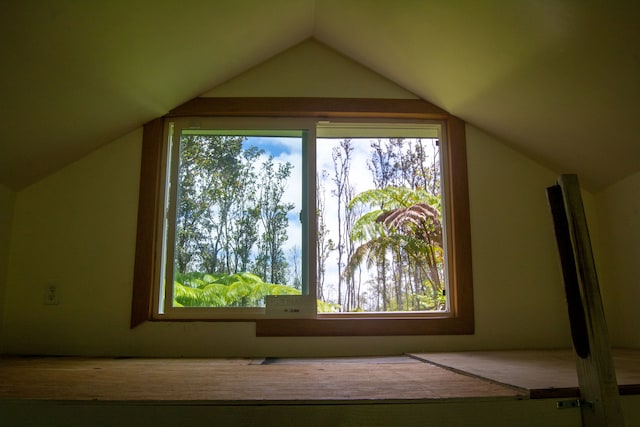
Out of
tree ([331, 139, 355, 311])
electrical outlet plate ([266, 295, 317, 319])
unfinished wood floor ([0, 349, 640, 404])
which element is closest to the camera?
unfinished wood floor ([0, 349, 640, 404])

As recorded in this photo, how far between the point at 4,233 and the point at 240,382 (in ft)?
5.75

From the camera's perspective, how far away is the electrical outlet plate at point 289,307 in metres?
2.64

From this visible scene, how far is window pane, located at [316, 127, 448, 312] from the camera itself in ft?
10.3

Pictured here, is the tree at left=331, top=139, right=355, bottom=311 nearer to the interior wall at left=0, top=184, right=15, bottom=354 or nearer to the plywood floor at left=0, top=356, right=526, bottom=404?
the plywood floor at left=0, top=356, right=526, bottom=404

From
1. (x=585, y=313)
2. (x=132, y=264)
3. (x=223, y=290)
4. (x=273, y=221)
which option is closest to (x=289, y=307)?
(x=223, y=290)

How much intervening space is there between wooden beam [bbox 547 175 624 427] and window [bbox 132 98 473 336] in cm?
135

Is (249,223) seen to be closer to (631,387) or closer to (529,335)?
(529,335)

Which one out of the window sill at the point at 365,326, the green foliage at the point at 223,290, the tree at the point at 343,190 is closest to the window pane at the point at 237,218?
the green foliage at the point at 223,290

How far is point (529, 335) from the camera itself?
2.68 m

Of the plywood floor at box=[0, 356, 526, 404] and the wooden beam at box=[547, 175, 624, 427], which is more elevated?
the wooden beam at box=[547, 175, 624, 427]
